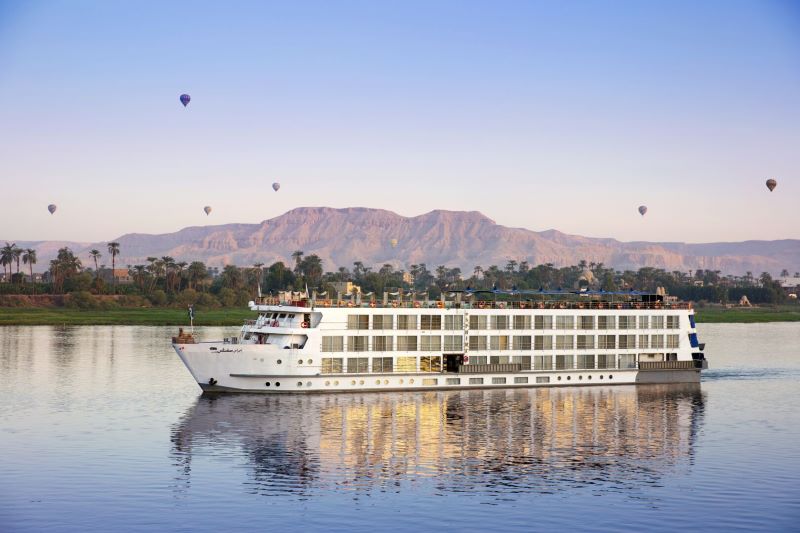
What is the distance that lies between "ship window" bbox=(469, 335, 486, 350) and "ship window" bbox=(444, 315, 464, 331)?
1198mm

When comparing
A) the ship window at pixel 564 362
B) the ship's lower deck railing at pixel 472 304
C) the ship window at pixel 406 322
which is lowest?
the ship window at pixel 564 362

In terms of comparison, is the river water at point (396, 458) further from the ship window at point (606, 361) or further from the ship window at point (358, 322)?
the ship window at point (358, 322)

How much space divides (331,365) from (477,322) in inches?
462

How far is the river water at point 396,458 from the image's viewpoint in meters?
39.8

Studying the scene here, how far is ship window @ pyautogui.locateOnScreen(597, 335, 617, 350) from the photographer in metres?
76.4

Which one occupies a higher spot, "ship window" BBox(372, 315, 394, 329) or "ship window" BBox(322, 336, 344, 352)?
"ship window" BBox(372, 315, 394, 329)

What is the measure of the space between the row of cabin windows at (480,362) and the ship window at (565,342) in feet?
2.15

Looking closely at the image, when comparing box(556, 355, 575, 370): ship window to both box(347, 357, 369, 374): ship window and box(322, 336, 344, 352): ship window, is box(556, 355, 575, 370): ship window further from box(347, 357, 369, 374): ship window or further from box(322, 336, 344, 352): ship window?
box(322, 336, 344, 352): ship window

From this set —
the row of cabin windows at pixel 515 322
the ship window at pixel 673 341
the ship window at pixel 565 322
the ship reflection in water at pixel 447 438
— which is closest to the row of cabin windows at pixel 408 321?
the row of cabin windows at pixel 515 322

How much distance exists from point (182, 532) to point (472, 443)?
20778 mm

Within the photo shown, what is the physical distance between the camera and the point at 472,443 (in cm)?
5403

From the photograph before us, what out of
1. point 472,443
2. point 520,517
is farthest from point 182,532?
point 472,443

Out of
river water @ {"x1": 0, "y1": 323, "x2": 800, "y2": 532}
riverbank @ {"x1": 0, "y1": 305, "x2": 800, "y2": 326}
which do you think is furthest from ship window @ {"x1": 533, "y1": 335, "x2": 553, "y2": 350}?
riverbank @ {"x1": 0, "y1": 305, "x2": 800, "y2": 326}

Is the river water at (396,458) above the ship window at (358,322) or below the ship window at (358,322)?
below
